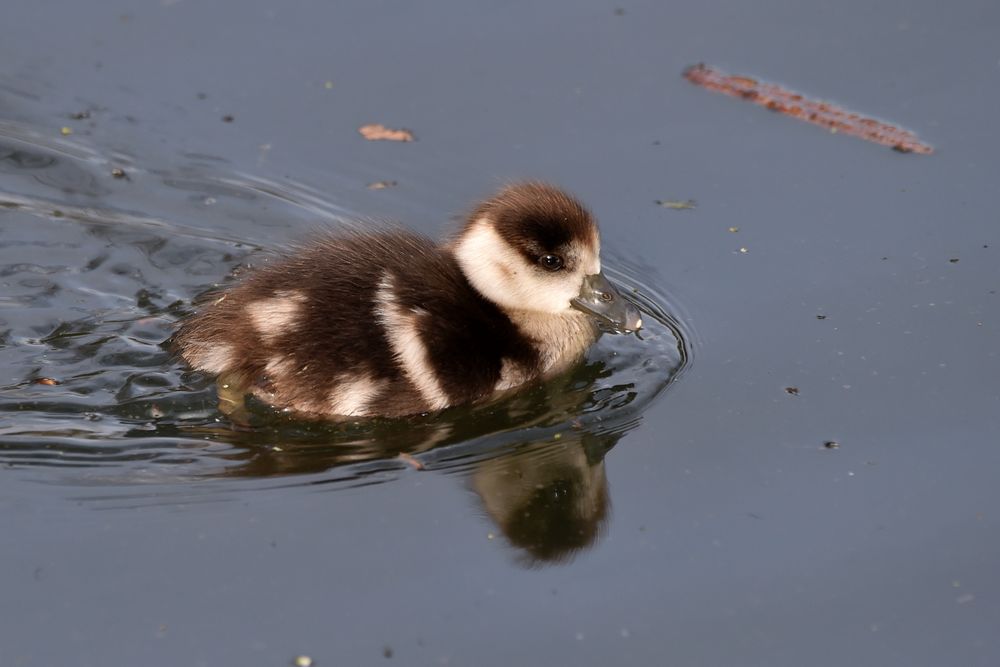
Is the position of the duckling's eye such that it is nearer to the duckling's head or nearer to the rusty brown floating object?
the duckling's head

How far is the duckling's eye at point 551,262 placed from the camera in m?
3.63

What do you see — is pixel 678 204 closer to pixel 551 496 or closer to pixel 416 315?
pixel 416 315

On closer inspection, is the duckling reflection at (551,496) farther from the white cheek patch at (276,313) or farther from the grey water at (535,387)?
the white cheek patch at (276,313)

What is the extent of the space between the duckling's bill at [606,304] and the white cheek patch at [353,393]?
1.89ft

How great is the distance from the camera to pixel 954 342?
3.72 meters

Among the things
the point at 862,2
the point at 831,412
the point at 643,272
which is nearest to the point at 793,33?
the point at 862,2

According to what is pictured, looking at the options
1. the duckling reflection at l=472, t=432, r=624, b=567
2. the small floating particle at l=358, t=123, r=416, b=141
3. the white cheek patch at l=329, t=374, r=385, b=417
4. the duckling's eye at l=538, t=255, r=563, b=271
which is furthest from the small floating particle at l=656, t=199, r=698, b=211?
the white cheek patch at l=329, t=374, r=385, b=417

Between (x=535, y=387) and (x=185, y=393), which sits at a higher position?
(x=535, y=387)

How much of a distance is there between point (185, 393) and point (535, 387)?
84 cm

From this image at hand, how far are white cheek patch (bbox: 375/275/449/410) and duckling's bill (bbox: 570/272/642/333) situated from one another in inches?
18.0

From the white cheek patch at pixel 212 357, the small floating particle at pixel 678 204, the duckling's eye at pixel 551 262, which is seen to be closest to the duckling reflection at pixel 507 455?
the white cheek patch at pixel 212 357

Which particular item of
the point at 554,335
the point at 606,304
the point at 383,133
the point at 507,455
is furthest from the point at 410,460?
the point at 383,133

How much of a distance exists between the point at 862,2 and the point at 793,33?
338mm

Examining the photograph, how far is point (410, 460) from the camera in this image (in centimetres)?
335
